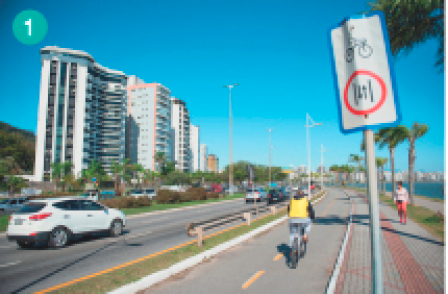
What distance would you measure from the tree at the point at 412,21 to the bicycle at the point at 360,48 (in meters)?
8.73

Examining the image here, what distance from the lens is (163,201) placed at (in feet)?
106

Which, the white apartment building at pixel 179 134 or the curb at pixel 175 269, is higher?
the white apartment building at pixel 179 134

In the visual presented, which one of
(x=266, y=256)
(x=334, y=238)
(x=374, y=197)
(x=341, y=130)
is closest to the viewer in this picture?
(x=374, y=197)

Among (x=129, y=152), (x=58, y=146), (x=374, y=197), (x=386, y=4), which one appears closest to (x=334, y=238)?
(x=386, y=4)

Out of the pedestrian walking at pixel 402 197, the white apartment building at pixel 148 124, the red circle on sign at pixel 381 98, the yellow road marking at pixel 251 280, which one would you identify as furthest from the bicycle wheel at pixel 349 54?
the white apartment building at pixel 148 124

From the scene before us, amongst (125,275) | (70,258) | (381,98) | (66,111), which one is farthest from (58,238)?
(66,111)

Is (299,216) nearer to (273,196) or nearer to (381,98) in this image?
(381,98)

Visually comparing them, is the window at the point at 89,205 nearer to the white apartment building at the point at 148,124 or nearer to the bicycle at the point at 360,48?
the bicycle at the point at 360,48

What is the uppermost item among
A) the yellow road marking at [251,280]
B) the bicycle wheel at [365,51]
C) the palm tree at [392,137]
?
the palm tree at [392,137]

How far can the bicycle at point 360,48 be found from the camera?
7.52 feet

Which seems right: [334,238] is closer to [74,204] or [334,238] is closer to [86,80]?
[74,204]

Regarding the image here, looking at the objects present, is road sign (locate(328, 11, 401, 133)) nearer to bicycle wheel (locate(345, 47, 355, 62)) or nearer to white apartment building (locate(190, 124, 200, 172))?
bicycle wheel (locate(345, 47, 355, 62))

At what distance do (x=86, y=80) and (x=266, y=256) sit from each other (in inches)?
3377

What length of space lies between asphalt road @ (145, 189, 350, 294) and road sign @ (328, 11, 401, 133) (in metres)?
4.34
